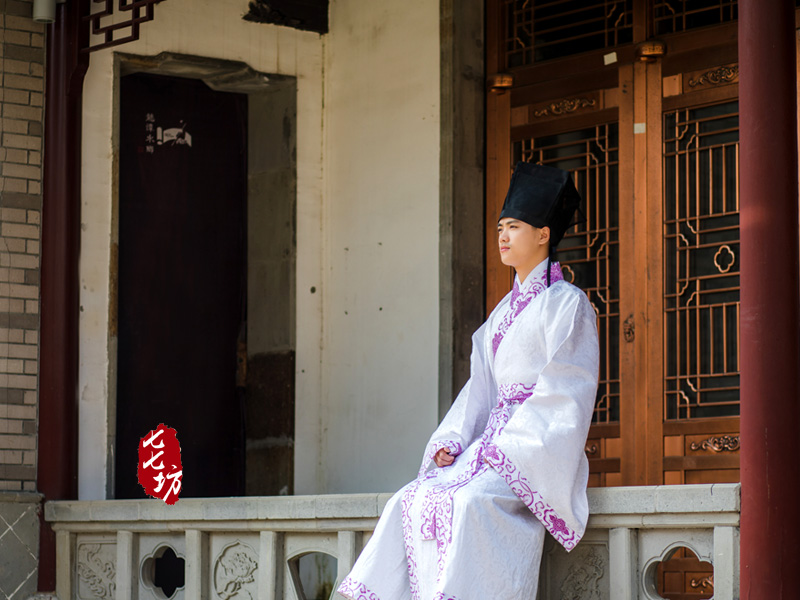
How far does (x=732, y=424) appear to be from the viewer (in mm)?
6199

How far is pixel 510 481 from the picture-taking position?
458cm

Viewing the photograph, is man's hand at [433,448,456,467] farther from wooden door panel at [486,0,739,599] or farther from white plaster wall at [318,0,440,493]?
white plaster wall at [318,0,440,493]

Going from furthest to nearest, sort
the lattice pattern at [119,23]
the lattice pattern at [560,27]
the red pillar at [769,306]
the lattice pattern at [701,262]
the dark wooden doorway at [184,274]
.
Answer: the dark wooden doorway at [184,274], the lattice pattern at [560,27], the lattice pattern at [119,23], the lattice pattern at [701,262], the red pillar at [769,306]

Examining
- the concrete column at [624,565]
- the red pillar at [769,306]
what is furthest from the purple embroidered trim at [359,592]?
the red pillar at [769,306]

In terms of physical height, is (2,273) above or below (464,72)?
below

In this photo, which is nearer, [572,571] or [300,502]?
[572,571]

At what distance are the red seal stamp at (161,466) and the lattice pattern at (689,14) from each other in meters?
3.06

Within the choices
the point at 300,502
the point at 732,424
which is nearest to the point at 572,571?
the point at 300,502

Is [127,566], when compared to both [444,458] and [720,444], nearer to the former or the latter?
[444,458]

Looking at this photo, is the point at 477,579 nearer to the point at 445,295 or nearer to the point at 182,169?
the point at 445,295

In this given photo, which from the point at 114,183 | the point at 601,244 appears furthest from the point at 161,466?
the point at 601,244

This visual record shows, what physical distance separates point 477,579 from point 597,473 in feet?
7.76

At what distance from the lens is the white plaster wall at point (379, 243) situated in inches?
291

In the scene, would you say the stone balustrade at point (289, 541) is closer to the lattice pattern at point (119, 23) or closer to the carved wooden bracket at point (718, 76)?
the lattice pattern at point (119, 23)
